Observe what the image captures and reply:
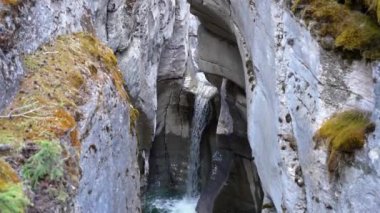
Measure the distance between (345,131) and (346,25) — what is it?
5.00 feet

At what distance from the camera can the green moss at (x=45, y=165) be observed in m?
4.23

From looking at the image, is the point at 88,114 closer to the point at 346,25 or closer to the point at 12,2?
the point at 12,2

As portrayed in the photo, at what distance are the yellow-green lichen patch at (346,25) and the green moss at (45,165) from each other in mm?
4127

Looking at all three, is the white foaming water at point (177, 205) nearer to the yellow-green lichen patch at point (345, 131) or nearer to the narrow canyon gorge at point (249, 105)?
the narrow canyon gorge at point (249, 105)

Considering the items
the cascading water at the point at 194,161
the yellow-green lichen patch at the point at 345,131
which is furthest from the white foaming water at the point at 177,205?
the yellow-green lichen patch at the point at 345,131

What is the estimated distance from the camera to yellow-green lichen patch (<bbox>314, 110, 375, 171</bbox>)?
6450 mm

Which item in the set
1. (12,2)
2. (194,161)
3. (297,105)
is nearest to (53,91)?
(12,2)

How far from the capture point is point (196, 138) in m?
21.2

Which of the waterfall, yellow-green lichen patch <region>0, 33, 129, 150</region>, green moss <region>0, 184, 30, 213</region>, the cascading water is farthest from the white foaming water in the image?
green moss <region>0, 184, 30, 213</region>

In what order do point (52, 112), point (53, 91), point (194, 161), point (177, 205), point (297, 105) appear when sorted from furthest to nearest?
point (194, 161), point (177, 205), point (297, 105), point (53, 91), point (52, 112)

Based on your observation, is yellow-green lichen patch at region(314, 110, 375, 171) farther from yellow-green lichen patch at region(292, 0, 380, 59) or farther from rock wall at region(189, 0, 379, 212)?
yellow-green lichen patch at region(292, 0, 380, 59)

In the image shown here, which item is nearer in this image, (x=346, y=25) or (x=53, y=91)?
(x=53, y=91)

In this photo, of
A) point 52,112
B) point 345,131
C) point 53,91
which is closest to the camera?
point 52,112

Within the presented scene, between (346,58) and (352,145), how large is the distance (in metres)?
1.24
